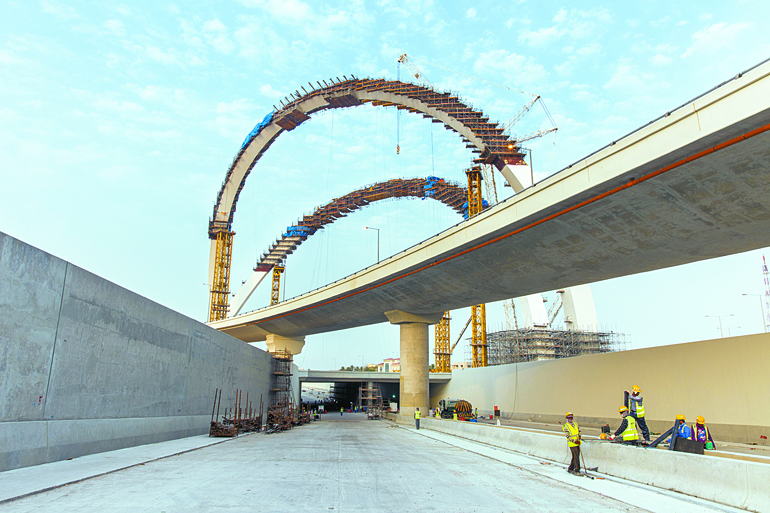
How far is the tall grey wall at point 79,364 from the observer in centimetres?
1137

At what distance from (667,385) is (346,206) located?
46808 millimetres

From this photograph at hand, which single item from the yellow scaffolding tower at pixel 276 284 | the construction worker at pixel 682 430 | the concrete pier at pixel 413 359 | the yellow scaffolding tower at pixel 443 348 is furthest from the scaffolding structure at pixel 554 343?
the construction worker at pixel 682 430

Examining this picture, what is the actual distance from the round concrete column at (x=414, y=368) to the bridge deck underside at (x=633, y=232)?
7937 millimetres

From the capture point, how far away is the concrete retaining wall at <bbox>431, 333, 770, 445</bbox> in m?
20.7

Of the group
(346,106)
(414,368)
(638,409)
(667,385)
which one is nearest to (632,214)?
(638,409)

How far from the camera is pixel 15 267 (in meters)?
11.5

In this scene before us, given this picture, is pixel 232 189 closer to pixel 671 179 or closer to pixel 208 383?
pixel 208 383

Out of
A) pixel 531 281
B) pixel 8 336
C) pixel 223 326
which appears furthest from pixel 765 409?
pixel 223 326

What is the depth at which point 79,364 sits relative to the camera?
1421cm

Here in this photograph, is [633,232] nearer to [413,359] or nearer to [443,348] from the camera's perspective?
[413,359]

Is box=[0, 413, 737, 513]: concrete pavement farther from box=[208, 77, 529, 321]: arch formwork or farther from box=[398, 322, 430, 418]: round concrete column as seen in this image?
box=[208, 77, 529, 321]: arch formwork

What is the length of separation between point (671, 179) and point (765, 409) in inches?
423

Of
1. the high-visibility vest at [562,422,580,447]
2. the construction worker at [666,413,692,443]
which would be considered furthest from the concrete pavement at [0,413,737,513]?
the construction worker at [666,413,692,443]

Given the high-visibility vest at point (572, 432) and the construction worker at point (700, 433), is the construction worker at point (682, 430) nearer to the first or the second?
the construction worker at point (700, 433)
